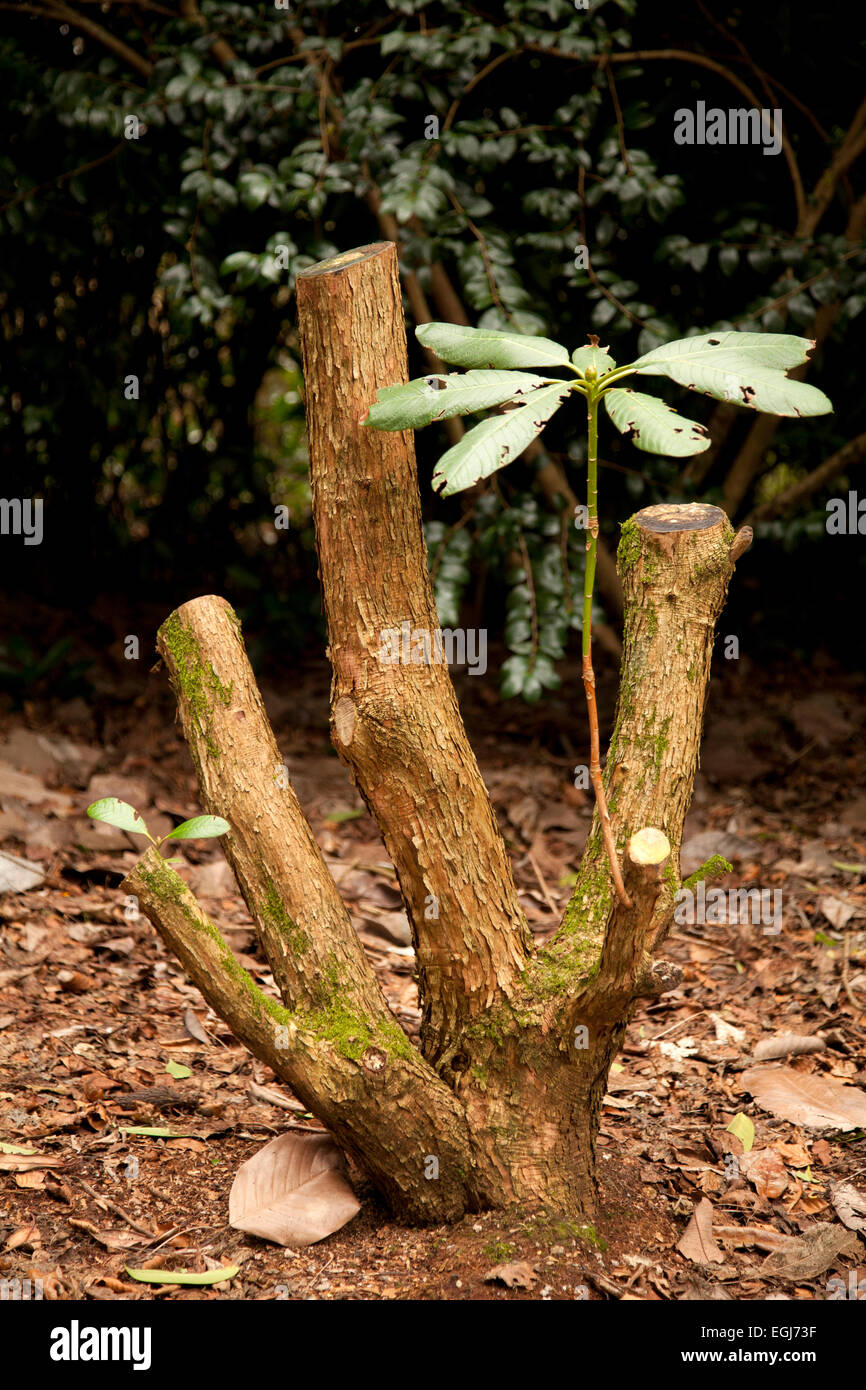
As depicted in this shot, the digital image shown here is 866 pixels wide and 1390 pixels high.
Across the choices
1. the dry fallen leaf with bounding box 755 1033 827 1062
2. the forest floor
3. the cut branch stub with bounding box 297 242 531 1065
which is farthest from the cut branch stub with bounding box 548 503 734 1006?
the dry fallen leaf with bounding box 755 1033 827 1062

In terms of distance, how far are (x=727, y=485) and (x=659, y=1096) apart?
8.65ft

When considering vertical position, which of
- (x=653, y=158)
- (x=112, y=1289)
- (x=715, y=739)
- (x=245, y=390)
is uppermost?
(x=653, y=158)

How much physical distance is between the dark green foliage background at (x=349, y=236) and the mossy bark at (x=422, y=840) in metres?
1.66

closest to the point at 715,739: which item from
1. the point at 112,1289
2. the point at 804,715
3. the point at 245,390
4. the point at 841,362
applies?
the point at 804,715

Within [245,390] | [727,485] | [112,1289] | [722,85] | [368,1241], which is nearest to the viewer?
[112,1289]

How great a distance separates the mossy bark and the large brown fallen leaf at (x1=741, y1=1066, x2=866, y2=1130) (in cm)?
63

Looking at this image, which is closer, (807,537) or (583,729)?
(807,537)

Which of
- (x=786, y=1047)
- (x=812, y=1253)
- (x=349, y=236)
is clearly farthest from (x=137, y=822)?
(x=349, y=236)

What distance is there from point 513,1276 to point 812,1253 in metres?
0.55

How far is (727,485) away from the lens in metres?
4.46

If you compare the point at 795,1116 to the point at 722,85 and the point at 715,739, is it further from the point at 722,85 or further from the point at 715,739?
the point at 722,85

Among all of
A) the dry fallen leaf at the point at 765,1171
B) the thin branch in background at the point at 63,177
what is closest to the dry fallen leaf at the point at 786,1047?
the dry fallen leaf at the point at 765,1171

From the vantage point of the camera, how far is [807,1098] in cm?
245

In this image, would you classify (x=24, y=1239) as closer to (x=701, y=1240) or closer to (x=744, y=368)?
(x=701, y=1240)
